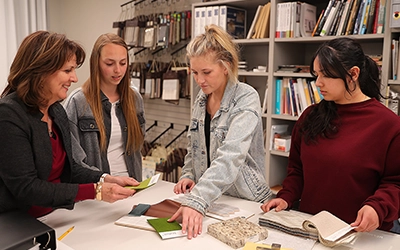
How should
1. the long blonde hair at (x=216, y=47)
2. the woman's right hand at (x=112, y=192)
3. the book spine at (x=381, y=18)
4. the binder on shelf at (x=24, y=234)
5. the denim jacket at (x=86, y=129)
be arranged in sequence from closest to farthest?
the binder on shelf at (x=24, y=234) < the woman's right hand at (x=112, y=192) < the long blonde hair at (x=216, y=47) < the denim jacket at (x=86, y=129) < the book spine at (x=381, y=18)

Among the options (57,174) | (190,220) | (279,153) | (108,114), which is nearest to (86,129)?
(108,114)

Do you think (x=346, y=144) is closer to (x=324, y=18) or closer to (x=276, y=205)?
(x=276, y=205)

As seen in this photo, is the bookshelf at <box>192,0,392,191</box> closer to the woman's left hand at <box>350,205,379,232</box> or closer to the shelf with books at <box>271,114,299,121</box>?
the shelf with books at <box>271,114,299,121</box>

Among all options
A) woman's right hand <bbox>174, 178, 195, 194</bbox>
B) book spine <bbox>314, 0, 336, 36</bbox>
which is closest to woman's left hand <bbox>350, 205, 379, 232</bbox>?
woman's right hand <bbox>174, 178, 195, 194</bbox>

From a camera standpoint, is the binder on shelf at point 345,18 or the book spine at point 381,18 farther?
the binder on shelf at point 345,18

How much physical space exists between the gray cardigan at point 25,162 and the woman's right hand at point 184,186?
491 mm

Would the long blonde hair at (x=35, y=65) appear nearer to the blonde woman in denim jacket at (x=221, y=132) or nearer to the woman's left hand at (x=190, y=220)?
the blonde woman in denim jacket at (x=221, y=132)

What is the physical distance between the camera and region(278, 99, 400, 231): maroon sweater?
4.59 ft

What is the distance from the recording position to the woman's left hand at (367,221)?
124 cm

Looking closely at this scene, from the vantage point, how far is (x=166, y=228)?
1.33m

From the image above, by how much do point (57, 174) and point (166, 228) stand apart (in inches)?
19.1

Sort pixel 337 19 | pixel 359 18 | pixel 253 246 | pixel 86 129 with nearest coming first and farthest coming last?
1. pixel 253 246
2. pixel 86 129
3. pixel 359 18
4. pixel 337 19

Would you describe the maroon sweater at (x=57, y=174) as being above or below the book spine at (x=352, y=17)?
below

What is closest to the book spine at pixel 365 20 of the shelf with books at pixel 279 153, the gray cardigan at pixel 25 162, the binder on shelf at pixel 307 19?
the binder on shelf at pixel 307 19
